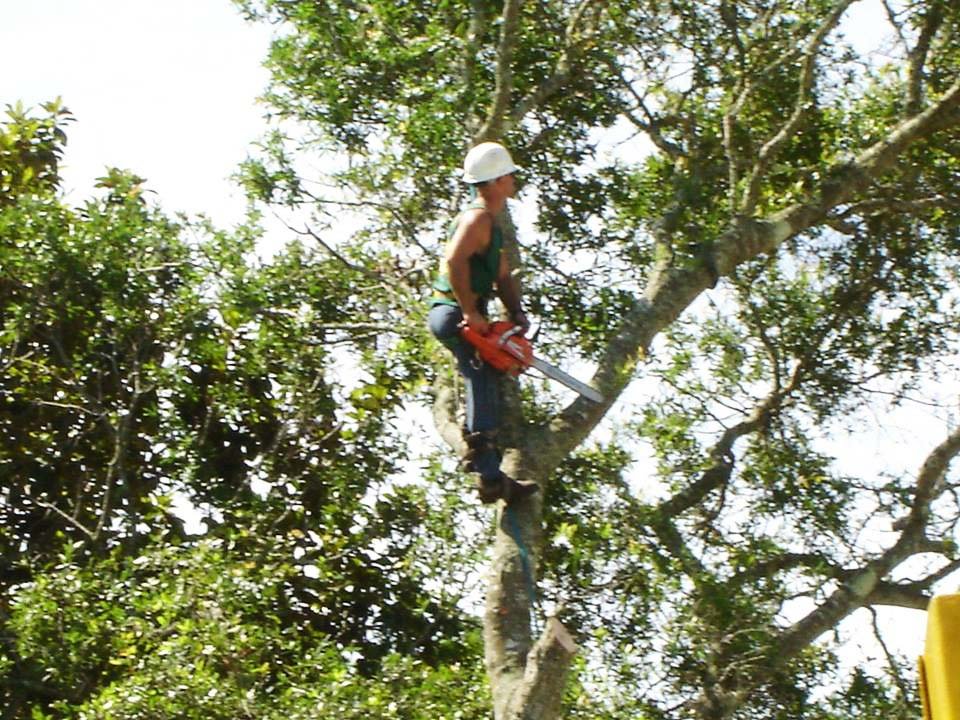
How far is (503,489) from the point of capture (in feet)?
18.8

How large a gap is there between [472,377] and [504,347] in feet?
0.63

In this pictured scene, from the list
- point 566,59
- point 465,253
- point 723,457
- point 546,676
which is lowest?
point 546,676

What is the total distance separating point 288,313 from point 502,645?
264 centimetres

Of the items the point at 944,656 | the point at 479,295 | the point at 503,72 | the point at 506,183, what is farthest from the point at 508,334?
the point at 944,656

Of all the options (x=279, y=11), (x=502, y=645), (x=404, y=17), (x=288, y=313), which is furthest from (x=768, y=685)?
(x=279, y=11)

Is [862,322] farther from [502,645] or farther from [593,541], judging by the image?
[502,645]

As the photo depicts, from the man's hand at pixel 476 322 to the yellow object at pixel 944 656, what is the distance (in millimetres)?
3442

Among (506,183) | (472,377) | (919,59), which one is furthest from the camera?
(919,59)

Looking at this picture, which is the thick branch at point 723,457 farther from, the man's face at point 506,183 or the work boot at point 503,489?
the man's face at point 506,183

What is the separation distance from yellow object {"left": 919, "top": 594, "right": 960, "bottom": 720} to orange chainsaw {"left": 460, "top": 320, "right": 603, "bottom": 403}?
3.46 metres

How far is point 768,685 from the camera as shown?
7000 mm

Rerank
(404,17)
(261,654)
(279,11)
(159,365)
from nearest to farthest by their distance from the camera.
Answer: (261,654) → (404,17) → (279,11) → (159,365)

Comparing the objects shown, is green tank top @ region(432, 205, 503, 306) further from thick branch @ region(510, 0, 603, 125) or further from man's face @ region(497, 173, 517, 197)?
thick branch @ region(510, 0, 603, 125)

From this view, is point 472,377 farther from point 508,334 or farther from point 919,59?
point 919,59
